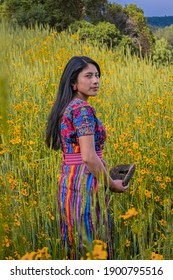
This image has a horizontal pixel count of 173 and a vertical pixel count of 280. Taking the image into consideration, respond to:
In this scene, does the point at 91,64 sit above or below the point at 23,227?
above

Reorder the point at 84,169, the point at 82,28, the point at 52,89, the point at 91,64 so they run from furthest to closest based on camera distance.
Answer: the point at 82,28, the point at 52,89, the point at 91,64, the point at 84,169

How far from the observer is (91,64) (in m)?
2.38

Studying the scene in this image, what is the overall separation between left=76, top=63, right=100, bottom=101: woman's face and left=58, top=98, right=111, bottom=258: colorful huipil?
0.10m

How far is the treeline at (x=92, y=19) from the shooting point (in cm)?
1280

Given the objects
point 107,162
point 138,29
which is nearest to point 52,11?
point 138,29

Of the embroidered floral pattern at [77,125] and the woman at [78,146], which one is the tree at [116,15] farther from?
the embroidered floral pattern at [77,125]

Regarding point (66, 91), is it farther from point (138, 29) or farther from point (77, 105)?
point (138, 29)

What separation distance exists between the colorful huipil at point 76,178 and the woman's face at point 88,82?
0.33 feet

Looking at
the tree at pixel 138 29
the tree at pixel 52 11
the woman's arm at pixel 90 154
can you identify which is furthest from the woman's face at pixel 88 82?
the tree at pixel 138 29

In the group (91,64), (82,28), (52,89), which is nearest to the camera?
(91,64)

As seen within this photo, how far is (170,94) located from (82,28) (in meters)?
7.81
